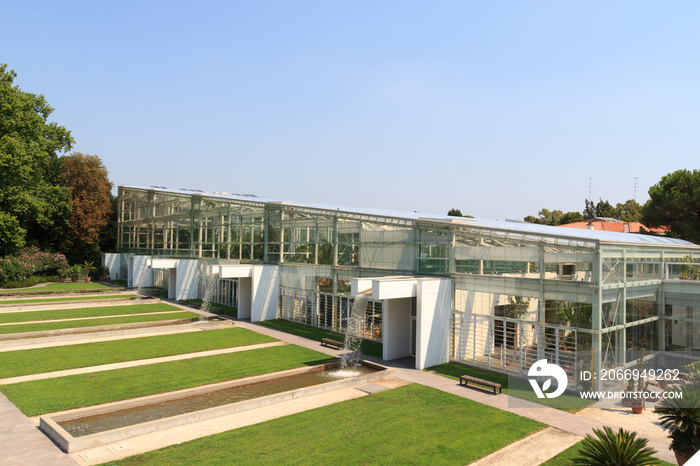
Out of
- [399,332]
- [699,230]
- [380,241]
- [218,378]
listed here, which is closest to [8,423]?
[218,378]

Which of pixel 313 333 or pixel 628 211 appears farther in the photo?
pixel 628 211

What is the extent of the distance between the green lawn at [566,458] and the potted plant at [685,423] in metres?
0.77

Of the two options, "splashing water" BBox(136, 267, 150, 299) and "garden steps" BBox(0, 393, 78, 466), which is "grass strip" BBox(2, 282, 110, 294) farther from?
"garden steps" BBox(0, 393, 78, 466)

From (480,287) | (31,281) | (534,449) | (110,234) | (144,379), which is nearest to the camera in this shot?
(534,449)

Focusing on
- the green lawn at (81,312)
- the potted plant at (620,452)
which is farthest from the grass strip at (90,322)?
the potted plant at (620,452)

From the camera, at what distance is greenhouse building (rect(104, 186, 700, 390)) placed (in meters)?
15.3

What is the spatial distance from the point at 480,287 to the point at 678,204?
1053 inches

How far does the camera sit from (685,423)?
30.5 ft

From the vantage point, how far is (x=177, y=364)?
1784cm

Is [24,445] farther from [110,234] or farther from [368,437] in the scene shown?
[110,234]

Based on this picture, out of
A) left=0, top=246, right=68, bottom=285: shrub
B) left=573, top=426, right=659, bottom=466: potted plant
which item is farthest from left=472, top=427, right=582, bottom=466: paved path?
left=0, top=246, right=68, bottom=285: shrub

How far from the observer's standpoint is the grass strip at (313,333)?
2092 cm

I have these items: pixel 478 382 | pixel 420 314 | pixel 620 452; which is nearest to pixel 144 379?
pixel 420 314

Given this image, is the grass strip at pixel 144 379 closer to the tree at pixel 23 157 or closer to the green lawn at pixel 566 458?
the green lawn at pixel 566 458
